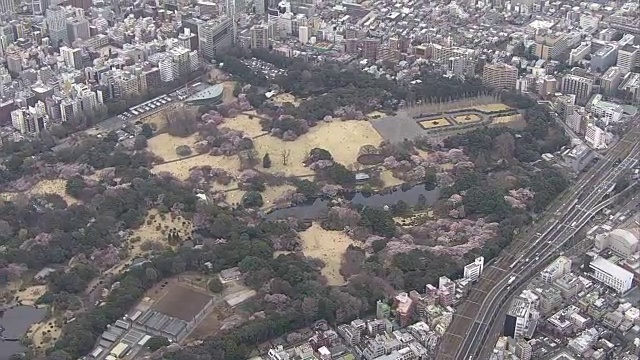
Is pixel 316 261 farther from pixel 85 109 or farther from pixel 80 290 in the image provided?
pixel 85 109

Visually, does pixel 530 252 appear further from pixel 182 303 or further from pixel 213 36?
pixel 213 36

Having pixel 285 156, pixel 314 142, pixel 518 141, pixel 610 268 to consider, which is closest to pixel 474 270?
pixel 610 268

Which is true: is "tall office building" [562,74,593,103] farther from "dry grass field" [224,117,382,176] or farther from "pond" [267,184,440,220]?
"pond" [267,184,440,220]

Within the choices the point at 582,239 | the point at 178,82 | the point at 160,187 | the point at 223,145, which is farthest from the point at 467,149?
the point at 178,82

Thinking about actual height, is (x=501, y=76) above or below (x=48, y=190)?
above

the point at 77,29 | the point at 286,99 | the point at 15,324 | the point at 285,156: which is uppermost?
the point at 77,29

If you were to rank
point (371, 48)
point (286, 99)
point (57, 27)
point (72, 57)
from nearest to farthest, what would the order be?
point (286, 99) → point (72, 57) → point (371, 48) → point (57, 27)

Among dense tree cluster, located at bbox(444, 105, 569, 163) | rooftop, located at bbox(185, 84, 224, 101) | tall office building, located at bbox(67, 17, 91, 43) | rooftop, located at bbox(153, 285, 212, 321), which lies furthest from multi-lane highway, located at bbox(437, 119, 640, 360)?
tall office building, located at bbox(67, 17, 91, 43)

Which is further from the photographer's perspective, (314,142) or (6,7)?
(6,7)
